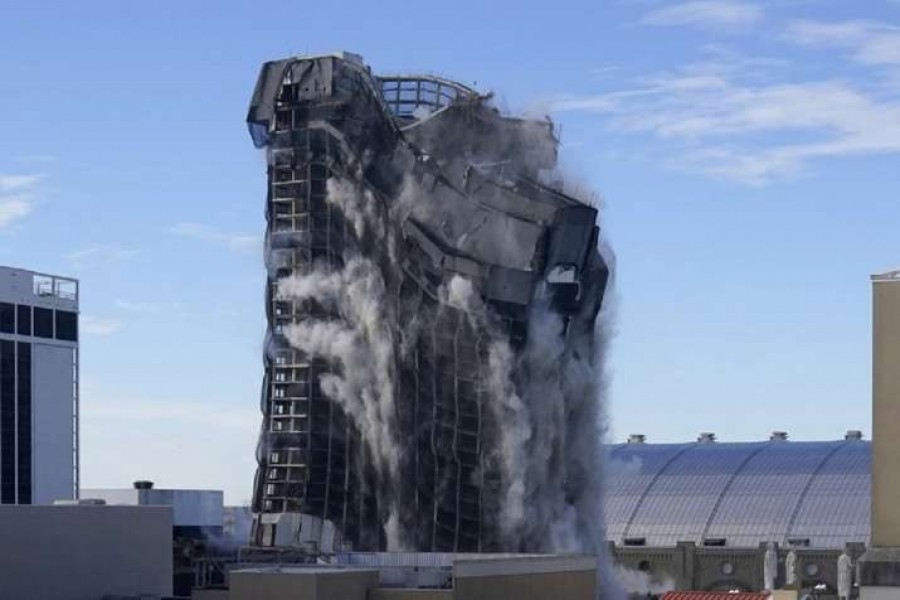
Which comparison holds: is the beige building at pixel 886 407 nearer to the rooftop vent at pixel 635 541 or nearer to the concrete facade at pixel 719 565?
the concrete facade at pixel 719 565

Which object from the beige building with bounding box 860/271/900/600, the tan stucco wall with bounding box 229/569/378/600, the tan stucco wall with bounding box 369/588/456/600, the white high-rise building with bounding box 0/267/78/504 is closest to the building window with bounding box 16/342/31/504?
the white high-rise building with bounding box 0/267/78/504

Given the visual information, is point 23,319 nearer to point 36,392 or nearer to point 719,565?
point 36,392

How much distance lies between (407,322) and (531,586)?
40.3 metres

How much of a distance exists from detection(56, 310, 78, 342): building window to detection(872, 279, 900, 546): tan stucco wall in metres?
139

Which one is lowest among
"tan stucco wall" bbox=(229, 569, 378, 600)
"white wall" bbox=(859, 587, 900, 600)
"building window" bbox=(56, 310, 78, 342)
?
"tan stucco wall" bbox=(229, 569, 378, 600)

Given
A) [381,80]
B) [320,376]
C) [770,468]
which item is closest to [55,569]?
[320,376]

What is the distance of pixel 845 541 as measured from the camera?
168 meters

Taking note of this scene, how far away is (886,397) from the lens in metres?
56.1

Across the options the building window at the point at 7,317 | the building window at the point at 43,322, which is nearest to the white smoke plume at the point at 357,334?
the building window at the point at 7,317

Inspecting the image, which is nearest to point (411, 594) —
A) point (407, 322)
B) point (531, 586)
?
point (531, 586)

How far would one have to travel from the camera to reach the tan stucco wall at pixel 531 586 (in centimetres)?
8775

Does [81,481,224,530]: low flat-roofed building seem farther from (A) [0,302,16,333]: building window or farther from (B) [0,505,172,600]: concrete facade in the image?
(A) [0,302,16,333]: building window

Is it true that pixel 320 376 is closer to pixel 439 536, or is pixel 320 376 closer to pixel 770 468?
pixel 439 536

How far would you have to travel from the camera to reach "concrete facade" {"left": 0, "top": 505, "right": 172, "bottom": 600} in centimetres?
9569
